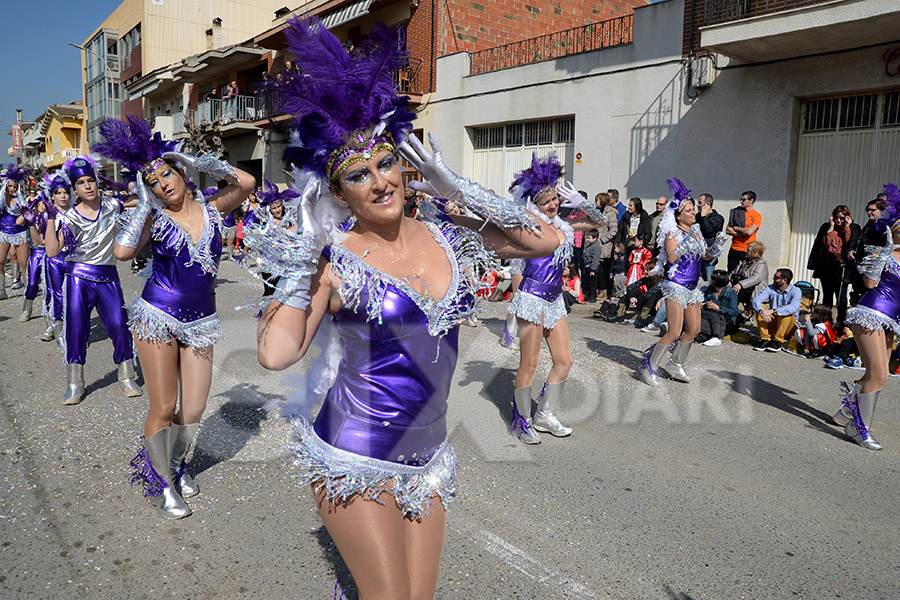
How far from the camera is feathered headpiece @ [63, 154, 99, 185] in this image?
6.05 m

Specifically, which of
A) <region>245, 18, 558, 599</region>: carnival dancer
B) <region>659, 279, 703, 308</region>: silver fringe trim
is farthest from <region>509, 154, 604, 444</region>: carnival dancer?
<region>245, 18, 558, 599</region>: carnival dancer

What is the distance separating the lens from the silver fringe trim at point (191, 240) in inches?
154

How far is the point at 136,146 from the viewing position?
4043 millimetres

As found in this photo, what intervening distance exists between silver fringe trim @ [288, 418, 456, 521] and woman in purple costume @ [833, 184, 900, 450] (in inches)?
169

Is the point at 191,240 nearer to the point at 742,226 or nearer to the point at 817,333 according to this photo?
the point at 817,333

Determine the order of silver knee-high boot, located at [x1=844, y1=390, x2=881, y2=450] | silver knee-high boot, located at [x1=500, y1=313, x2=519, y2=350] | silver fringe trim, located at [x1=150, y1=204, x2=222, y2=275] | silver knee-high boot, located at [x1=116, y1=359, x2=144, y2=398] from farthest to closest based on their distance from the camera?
silver knee-high boot, located at [x1=500, y1=313, x2=519, y2=350] < silver knee-high boot, located at [x1=116, y1=359, x2=144, y2=398] < silver knee-high boot, located at [x1=844, y1=390, x2=881, y2=450] < silver fringe trim, located at [x1=150, y1=204, x2=222, y2=275]

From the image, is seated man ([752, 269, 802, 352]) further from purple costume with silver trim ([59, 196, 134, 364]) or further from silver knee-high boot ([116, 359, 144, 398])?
purple costume with silver trim ([59, 196, 134, 364])

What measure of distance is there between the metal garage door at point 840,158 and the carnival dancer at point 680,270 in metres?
5.36

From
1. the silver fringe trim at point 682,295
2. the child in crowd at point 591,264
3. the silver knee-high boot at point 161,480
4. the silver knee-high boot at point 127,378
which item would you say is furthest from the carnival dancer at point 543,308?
the child in crowd at point 591,264

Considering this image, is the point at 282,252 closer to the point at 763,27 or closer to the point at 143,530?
the point at 143,530

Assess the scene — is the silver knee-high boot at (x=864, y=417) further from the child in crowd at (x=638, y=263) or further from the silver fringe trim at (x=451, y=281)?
the child in crowd at (x=638, y=263)

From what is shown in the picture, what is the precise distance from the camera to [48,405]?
5879 millimetres

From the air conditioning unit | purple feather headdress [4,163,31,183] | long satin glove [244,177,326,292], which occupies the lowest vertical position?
long satin glove [244,177,326,292]

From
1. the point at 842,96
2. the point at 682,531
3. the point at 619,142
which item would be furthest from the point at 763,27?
the point at 682,531
